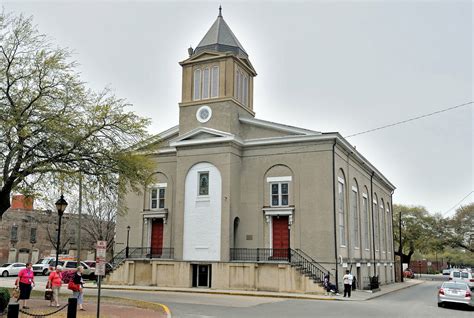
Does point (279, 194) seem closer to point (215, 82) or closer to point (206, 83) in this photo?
point (215, 82)

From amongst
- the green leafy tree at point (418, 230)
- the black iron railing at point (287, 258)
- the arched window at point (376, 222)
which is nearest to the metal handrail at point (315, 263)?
the black iron railing at point (287, 258)

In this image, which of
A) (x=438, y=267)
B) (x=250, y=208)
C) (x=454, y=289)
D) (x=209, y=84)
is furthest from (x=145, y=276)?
(x=438, y=267)

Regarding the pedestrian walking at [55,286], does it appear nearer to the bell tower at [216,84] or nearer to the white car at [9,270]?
the bell tower at [216,84]

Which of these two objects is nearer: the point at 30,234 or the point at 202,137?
the point at 202,137

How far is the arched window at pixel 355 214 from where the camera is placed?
36281 millimetres

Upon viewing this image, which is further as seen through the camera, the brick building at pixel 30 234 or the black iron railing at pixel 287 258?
the brick building at pixel 30 234

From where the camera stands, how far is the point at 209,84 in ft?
116

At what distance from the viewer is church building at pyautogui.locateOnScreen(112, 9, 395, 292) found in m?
30.7

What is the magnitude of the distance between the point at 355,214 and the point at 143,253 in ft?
53.7

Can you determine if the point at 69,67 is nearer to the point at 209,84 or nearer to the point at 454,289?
the point at 209,84

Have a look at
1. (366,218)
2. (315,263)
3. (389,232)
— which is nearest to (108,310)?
(315,263)

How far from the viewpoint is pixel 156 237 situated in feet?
120

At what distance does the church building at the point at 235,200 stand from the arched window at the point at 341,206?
0.07m

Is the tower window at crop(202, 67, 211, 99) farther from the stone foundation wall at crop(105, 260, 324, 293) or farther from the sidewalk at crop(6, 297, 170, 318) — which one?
the sidewalk at crop(6, 297, 170, 318)
